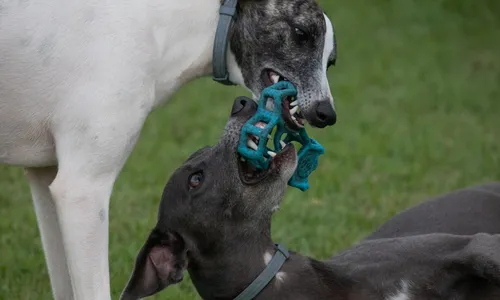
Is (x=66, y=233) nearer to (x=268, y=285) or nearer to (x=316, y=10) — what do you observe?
(x=268, y=285)

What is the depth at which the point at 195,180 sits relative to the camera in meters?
4.99

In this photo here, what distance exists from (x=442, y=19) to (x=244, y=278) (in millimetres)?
9560

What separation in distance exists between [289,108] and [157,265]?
1026 millimetres

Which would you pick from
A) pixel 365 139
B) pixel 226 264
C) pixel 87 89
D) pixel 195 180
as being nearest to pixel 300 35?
pixel 195 180

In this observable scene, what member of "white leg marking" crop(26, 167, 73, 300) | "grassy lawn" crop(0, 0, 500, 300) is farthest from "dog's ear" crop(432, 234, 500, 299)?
"white leg marking" crop(26, 167, 73, 300)

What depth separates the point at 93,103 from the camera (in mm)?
4953

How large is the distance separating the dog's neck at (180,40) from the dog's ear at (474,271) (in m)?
1.46

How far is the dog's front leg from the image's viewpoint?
496 cm

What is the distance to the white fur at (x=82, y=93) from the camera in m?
4.97

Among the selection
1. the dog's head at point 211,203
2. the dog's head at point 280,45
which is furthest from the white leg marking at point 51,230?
the dog's head at point 280,45

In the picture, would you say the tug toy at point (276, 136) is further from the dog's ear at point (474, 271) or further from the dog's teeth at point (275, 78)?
the dog's ear at point (474, 271)

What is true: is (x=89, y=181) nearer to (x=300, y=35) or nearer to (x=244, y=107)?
(x=244, y=107)

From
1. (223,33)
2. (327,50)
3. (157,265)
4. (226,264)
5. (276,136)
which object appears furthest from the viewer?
(327,50)

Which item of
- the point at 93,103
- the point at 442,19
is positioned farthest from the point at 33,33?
the point at 442,19
